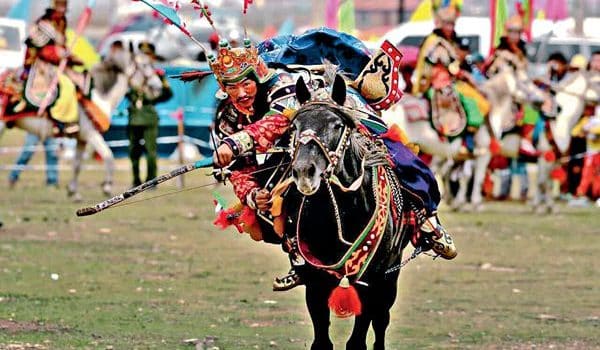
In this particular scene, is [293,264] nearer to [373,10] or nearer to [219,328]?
[219,328]

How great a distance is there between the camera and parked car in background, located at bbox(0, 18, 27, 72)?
1237 inches

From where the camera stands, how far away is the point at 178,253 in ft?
55.9

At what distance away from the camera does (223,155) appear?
28.3 feet

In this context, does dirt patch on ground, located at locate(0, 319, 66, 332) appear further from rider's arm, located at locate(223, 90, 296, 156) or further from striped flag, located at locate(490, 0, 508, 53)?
striped flag, located at locate(490, 0, 508, 53)

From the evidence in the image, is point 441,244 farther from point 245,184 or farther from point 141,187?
point 141,187

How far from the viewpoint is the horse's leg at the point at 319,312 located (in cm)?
915

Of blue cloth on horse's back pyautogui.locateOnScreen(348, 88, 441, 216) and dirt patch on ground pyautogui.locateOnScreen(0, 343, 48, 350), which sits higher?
blue cloth on horse's back pyautogui.locateOnScreen(348, 88, 441, 216)

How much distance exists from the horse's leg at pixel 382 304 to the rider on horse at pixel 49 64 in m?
13.1

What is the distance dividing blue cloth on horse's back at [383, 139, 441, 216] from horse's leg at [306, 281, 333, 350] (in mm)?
867

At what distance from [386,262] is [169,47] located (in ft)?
96.6

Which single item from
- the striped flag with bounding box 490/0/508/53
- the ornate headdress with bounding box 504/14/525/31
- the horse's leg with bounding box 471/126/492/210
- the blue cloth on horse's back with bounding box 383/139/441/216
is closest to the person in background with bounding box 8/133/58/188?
the horse's leg with bounding box 471/126/492/210

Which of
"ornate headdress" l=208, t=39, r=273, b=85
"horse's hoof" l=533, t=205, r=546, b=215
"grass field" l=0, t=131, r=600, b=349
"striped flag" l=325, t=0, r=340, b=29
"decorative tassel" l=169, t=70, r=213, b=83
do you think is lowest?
"grass field" l=0, t=131, r=600, b=349

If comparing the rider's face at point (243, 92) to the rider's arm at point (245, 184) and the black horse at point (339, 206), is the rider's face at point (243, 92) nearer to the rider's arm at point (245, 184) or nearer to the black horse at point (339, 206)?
the rider's arm at point (245, 184)

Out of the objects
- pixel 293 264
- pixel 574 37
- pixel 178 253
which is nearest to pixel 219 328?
pixel 293 264
